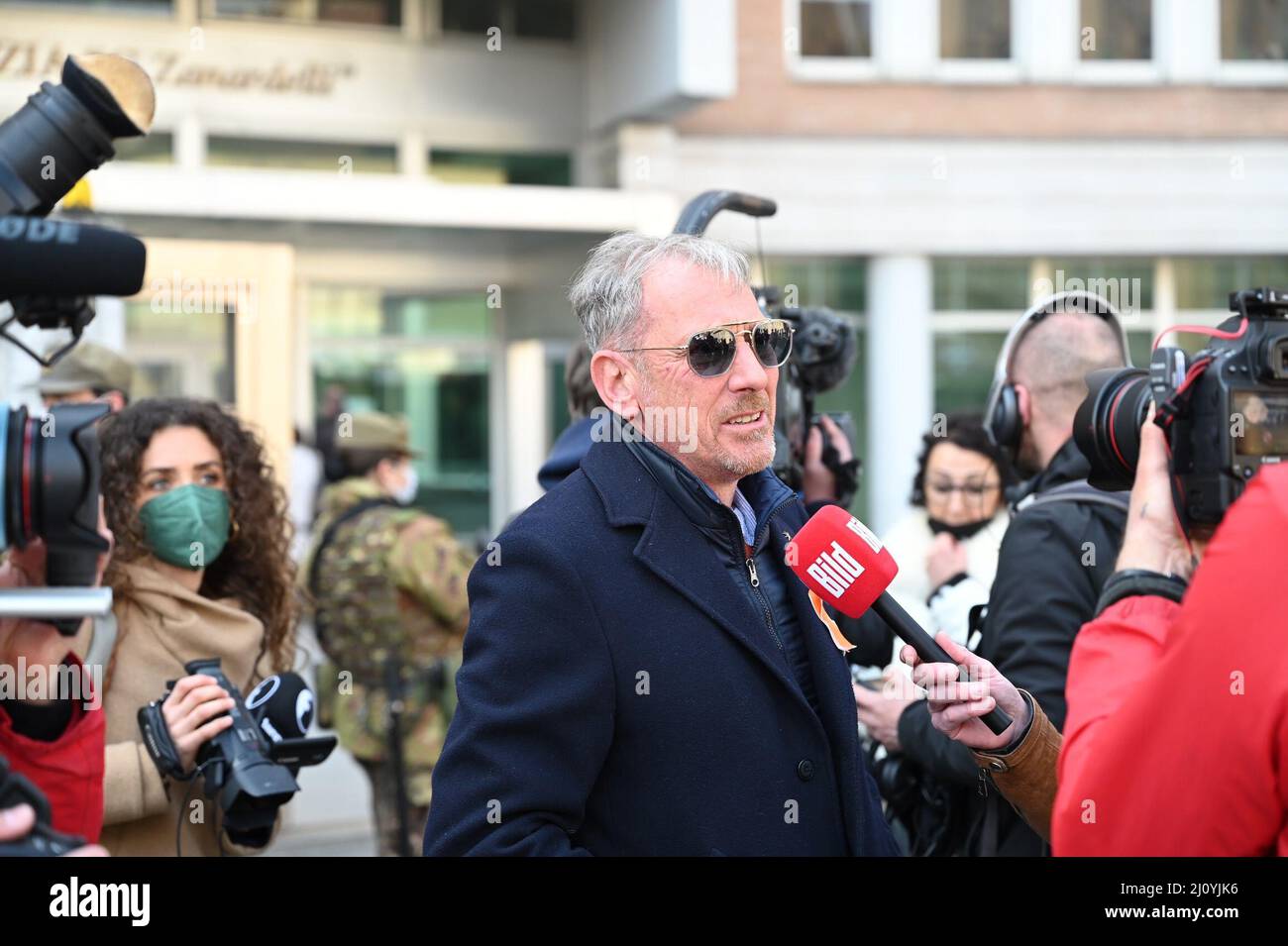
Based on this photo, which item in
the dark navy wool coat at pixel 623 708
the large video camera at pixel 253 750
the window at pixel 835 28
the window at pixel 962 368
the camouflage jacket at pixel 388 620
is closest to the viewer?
the dark navy wool coat at pixel 623 708

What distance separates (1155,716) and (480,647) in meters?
1.04

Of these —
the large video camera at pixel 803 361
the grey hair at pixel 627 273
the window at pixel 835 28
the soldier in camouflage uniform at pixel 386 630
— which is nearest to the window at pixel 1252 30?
the window at pixel 835 28

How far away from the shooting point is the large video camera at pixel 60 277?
1.90 meters

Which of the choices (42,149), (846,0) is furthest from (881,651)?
(846,0)

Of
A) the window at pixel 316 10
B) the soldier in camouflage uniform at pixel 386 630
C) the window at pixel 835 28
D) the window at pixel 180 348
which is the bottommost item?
the soldier in camouflage uniform at pixel 386 630

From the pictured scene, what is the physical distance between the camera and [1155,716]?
6.12 ft

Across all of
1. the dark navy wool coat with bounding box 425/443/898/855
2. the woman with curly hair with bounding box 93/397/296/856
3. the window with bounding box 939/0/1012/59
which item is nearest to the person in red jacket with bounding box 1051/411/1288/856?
the dark navy wool coat with bounding box 425/443/898/855

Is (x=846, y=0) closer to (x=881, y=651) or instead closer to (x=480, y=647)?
(x=881, y=651)

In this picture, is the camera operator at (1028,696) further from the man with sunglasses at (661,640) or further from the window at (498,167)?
the window at (498,167)

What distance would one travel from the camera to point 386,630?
6.13 metres

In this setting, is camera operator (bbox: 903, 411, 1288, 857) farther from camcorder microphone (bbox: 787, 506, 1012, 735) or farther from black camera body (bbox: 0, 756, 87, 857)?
black camera body (bbox: 0, 756, 87, 857)

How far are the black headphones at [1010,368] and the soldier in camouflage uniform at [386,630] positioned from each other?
2781 mm

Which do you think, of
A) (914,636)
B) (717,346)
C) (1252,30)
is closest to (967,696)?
(914,636)
